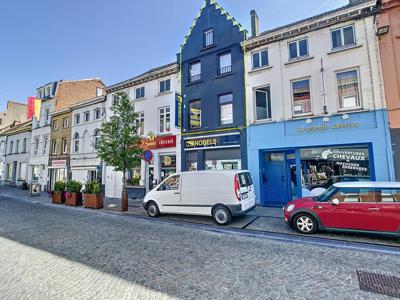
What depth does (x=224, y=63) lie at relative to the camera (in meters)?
14.5

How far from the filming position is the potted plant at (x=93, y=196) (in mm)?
12742

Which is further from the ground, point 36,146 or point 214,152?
point 36,146

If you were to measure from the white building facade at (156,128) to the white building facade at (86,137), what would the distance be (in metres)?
3.57

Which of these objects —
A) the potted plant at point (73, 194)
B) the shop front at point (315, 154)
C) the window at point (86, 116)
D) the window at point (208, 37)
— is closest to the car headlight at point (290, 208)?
the shop front at point (315, 154)

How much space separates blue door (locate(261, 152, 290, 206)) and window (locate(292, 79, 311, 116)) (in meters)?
2.54

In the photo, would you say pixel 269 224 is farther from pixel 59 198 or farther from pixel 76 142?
pixel 76 142

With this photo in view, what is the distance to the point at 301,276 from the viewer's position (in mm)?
4207

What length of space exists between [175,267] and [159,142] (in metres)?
12.2

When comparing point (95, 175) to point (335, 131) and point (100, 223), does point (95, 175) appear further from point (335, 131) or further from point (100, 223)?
point (335, 131)

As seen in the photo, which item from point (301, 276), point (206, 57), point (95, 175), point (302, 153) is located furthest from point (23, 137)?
point (301, 276)

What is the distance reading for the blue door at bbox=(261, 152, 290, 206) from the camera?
12117 mm

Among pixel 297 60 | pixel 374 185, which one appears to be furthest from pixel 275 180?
pixel 297 60

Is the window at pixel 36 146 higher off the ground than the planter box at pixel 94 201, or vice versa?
the window at pixel 36 146

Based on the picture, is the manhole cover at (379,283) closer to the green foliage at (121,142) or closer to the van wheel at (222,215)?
the van wheel at (222,215)
